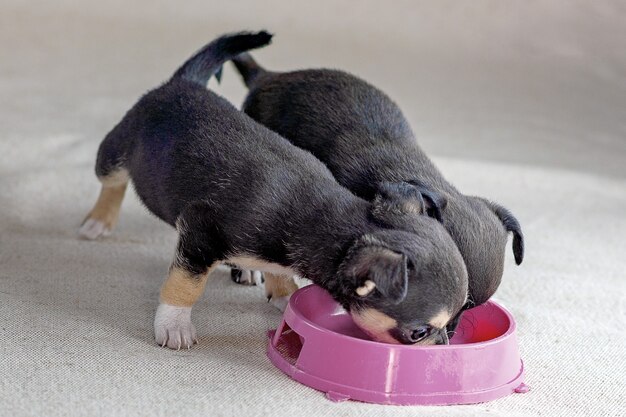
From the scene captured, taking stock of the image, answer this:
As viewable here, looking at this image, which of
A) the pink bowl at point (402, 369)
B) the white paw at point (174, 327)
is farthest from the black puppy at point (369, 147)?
the white paw at point (174, 327)

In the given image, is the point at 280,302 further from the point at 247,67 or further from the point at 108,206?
the point at 247,67

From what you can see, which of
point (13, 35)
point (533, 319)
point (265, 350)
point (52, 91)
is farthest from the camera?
point (13, 35)

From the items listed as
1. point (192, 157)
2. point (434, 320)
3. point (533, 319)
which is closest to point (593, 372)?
point (533, 319)

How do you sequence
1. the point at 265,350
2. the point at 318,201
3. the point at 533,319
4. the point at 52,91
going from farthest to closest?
the point at 52,91
the point at 533,319
the point at 265,350
the point at 318,201

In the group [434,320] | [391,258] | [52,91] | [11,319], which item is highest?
[391,258]

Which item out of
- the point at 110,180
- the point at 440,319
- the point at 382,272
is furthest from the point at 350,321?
the point at 110,180

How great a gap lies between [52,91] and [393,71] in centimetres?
210

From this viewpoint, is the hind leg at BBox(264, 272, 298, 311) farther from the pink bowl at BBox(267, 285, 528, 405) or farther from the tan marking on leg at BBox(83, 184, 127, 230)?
the tan marking on leg at BBox(83, 184, 127, 230)

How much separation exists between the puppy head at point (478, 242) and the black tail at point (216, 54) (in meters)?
1.13

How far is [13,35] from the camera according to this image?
6.82 m

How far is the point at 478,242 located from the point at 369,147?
732 millimetres

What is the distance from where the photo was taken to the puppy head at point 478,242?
3029mm

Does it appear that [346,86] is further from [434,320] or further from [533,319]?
[434,320]

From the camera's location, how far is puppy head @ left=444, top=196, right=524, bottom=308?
119 inches
